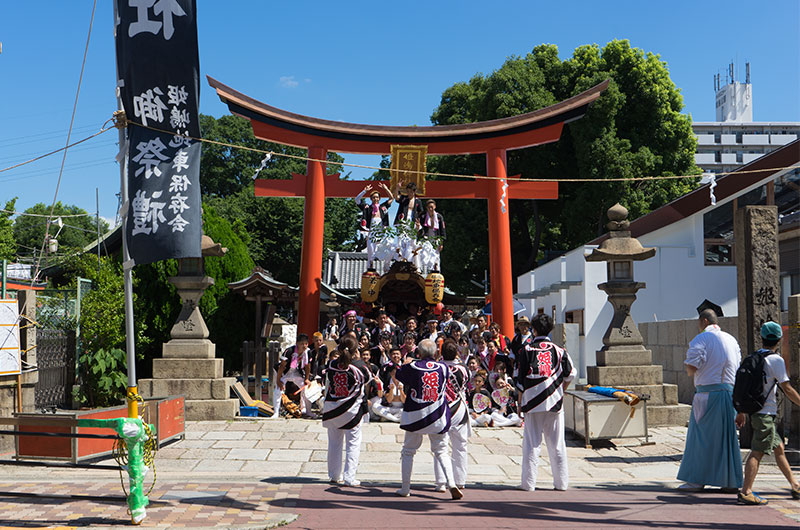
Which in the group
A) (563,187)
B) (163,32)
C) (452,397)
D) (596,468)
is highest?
(563,187)

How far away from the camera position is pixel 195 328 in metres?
11.7

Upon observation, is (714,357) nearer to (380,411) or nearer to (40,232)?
(380,411)

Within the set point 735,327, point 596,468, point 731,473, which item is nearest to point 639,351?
point 735,327

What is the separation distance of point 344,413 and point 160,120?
3.33m

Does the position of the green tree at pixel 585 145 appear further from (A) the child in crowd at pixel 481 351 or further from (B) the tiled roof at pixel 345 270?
(A) the child in crowd at pixel 481 351

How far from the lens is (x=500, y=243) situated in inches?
672

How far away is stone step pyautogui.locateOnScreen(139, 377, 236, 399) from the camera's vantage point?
445 inches

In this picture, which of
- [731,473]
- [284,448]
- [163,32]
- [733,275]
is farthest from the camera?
[733,275]

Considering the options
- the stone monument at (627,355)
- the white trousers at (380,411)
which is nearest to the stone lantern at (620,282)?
the stone monument at (627,355)

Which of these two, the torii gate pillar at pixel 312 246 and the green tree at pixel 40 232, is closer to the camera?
the torii gate pillar at pixel 312 246

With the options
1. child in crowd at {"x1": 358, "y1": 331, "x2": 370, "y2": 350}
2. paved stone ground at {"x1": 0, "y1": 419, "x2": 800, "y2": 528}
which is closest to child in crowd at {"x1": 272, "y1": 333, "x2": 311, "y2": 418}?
child in crowd at {"x1": 358, "y1": 331, "x2": 370, "y2": 350}

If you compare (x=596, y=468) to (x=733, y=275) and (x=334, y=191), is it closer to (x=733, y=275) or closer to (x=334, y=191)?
(x=334, y=191)

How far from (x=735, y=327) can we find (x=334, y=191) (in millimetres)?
9790

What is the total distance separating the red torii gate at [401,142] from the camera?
663 inches
